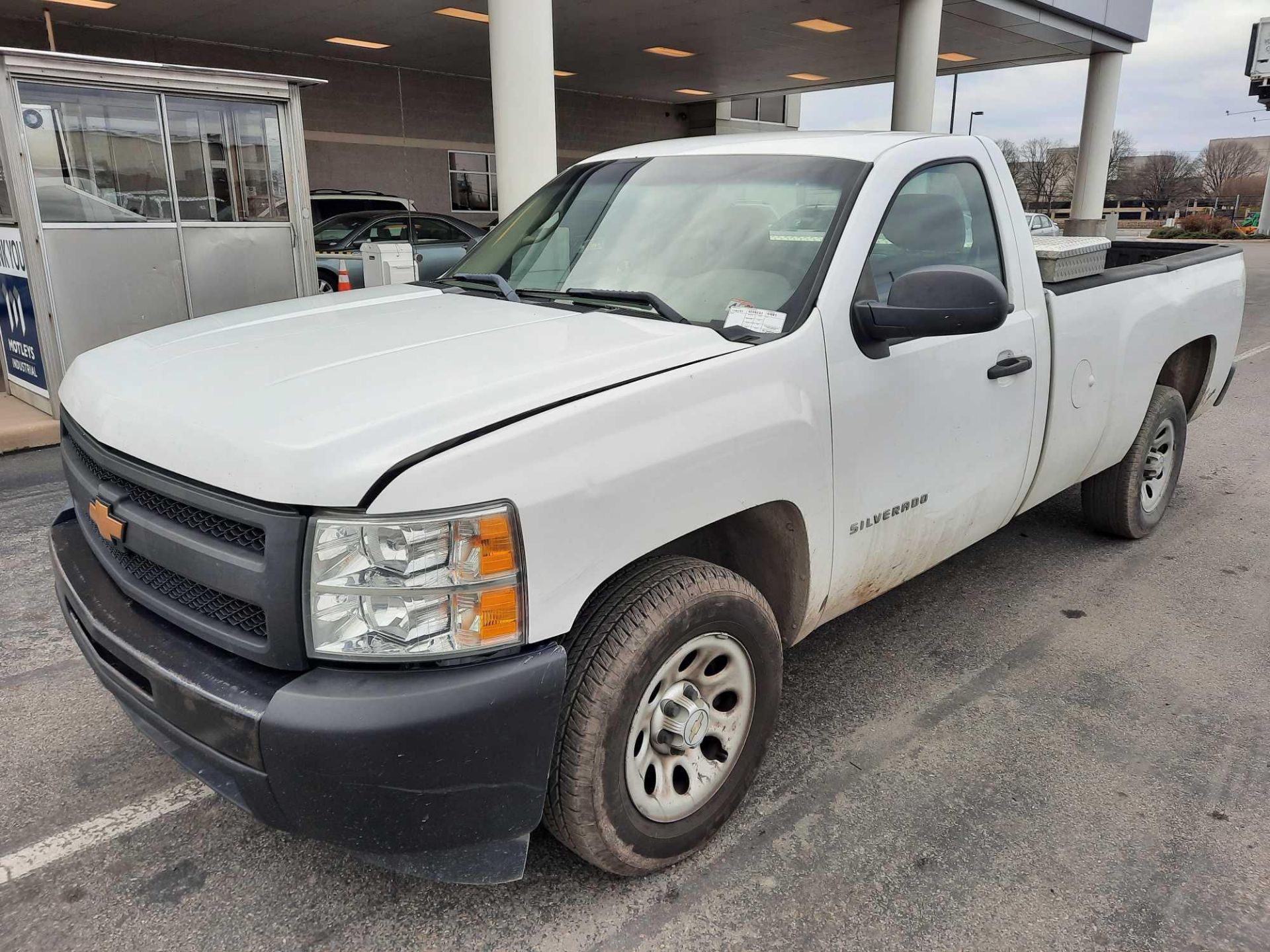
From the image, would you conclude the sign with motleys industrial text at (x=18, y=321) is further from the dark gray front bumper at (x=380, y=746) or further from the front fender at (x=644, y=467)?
the front fender at (x=644, y=467)

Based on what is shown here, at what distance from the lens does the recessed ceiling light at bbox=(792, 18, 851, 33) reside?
719 inches

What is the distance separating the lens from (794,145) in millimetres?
3342

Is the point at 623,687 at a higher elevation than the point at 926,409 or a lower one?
lower

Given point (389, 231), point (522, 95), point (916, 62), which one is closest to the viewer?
point (522, 95)

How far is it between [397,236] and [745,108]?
19.5m

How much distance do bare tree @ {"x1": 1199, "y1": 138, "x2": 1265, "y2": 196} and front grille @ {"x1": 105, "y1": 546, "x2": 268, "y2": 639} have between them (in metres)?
101

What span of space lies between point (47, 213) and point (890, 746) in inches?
285

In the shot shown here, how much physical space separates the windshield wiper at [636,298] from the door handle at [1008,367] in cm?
124

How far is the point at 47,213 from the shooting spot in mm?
7188

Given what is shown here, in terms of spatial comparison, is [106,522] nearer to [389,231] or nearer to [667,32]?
[389,231]

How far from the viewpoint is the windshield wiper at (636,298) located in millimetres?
2779

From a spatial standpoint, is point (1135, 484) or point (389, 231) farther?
point (389, 231)

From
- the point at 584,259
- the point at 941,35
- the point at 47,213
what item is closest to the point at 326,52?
the point at 941,35

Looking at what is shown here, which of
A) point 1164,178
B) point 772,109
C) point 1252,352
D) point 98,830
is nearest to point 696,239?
point 98,830
